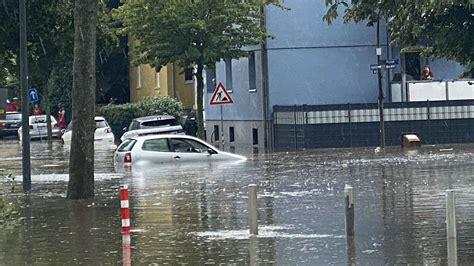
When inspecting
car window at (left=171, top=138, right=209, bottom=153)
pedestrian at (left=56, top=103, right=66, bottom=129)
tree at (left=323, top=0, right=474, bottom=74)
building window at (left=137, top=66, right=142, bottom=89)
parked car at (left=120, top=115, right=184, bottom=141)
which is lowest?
car window at (left=171, top=138, right=209, bottom=153)

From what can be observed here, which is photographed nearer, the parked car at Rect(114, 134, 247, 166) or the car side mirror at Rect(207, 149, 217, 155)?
the parked car at Rect(114, 134, 247, 166)

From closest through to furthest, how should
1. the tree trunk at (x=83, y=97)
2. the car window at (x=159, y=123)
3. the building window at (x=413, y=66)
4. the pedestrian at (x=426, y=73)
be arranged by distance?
the tree trunk at (x=83, y=97)
the pedestrian at (x=426, y=73)
the building window at (x=413, y=66)
the car window at (x=159, y=123)

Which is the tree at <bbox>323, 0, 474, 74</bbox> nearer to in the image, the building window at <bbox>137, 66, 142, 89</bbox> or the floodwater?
the floodwater

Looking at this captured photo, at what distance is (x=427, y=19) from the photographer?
47.6 feet

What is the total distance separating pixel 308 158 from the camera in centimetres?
→ 3700

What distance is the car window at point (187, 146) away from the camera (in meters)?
33.4

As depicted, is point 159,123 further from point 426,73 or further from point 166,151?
point 166,151

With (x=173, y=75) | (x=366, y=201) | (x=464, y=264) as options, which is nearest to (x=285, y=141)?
(x=173, y=75)

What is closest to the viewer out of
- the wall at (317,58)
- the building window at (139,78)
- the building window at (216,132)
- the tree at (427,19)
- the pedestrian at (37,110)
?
the tree at (427,19)

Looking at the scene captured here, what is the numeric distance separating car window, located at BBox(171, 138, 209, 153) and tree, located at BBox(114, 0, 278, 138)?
1001 cm

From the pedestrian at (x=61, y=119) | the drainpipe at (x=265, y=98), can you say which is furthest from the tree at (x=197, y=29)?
the pedestrian at (x=61, y=119)

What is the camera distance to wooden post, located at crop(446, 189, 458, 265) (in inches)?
529

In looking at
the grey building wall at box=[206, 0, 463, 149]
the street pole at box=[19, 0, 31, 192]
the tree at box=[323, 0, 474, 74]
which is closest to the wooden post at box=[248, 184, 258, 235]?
the tree at box=[323, 0, 474, 74]

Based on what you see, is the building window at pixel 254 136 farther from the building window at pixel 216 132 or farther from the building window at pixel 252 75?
the building window at pixel 216 132
